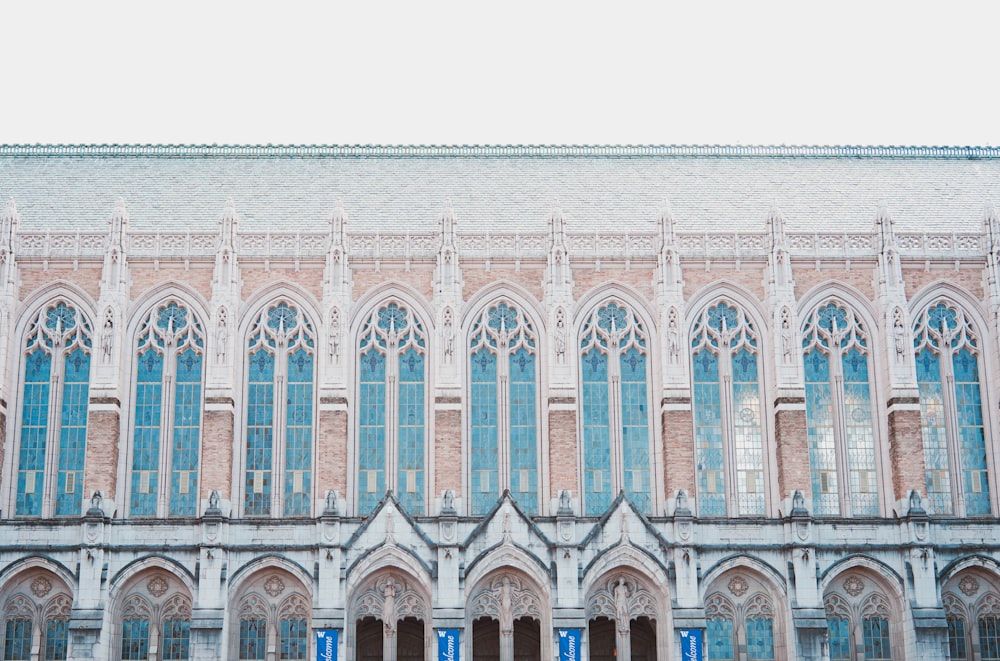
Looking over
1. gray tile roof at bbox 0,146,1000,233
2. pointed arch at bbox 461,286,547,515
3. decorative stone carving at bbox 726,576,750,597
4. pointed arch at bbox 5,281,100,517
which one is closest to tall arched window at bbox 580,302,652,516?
pointed arch at bbox 461,286,547,515

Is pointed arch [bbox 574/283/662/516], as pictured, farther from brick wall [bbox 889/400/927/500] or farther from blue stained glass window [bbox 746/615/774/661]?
brick wall [bbox 889/400/927/500]

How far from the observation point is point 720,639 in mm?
44625

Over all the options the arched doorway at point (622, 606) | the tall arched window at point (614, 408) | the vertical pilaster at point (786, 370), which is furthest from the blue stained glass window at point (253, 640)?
the vertical pilaster at point (786, 370)

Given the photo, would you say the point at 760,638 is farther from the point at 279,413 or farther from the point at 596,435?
the point at 279,413

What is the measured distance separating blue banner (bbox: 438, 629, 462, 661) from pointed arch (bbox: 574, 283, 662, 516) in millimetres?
6317

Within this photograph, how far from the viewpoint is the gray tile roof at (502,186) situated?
51.3 m

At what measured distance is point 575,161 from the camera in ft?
180

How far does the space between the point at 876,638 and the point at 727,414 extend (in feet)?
28.7

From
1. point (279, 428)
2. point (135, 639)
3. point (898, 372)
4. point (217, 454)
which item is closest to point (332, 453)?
point (279, 428)

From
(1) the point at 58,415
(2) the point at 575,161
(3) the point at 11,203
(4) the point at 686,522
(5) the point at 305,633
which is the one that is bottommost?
(5) the point at 305,633

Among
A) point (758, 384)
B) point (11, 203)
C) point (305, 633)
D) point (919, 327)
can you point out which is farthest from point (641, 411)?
point (11, 203)

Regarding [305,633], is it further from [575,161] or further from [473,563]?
[575,161]

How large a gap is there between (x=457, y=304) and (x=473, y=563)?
9018 mm

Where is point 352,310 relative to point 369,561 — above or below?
above
